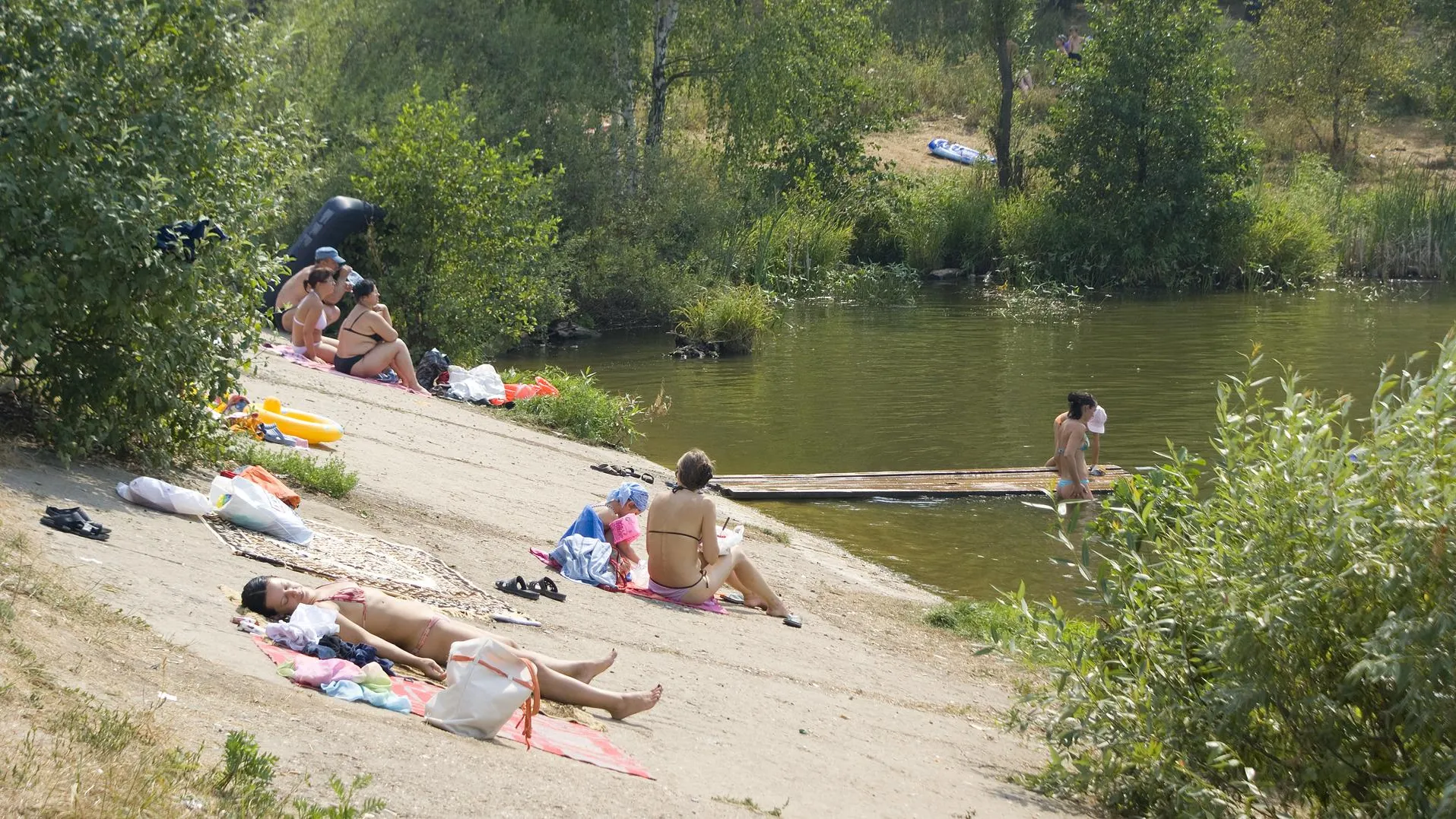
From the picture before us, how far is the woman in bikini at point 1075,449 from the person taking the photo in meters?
14.7

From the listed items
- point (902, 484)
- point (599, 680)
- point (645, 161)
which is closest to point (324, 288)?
point (902, 484)

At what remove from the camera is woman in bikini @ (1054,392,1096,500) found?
1469 cm

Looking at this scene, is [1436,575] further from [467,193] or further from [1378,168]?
[1378,168]

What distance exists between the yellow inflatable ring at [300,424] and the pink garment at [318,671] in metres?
5.95

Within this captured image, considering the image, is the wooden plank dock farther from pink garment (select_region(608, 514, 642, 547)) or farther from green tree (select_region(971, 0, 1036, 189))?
green tree (select_region(971, 0, 1036, 189))

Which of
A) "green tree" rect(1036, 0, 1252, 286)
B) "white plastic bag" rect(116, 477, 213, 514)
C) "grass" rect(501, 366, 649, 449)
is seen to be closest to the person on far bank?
"grass" rect(501, 366, 649, 449)

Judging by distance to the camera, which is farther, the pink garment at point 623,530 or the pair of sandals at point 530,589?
the pink garment at point 623,530

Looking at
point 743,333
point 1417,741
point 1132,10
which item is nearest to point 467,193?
point 743,333

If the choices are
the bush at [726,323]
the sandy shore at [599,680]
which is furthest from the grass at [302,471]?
the bush at [726,323]

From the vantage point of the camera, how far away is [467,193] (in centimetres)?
2109

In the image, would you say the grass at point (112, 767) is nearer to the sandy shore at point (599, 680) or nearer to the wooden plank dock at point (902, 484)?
the sandy shore at point (599, 680)

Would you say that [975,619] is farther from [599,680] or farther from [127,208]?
[127,208]

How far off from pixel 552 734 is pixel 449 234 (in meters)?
15.6

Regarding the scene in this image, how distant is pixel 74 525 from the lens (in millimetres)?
7617
